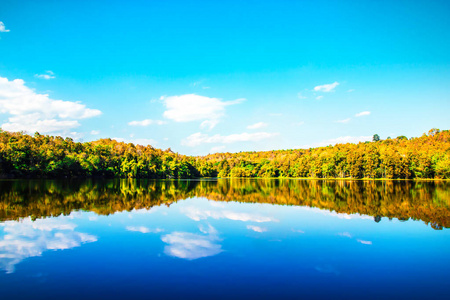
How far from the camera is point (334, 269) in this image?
729cm

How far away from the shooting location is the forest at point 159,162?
65438 millimetres

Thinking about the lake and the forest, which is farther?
the forest

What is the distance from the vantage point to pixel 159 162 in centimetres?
10294

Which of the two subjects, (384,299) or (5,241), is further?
(5,241)

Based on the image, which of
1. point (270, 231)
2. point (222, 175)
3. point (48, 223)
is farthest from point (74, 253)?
point (222, 175)

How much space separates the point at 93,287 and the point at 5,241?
5.60 m

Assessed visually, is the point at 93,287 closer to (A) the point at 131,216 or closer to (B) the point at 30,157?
(A) the point at 131,216

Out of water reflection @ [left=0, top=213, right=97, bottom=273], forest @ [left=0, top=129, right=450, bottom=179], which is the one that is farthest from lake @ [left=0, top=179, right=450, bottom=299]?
forest @ [left=0, top=129, right=450, bottom=179]

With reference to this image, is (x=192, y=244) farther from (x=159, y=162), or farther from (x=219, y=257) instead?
(x=159, y=162)

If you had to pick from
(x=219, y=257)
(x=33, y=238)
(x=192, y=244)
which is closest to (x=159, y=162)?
(x=33, y=238)

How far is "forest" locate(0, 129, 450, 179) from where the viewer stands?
65438mm

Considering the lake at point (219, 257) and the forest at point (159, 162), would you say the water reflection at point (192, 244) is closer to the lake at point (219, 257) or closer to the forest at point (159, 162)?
the lake at point (219, 257)

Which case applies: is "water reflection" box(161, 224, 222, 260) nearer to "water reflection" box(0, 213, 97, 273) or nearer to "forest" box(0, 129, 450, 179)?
"water reflection" box(0, 213, 97, 273)

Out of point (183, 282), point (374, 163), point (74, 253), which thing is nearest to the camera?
point (183, 282)
